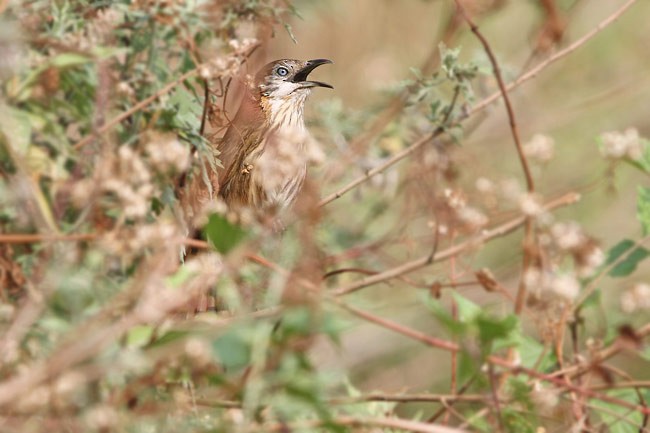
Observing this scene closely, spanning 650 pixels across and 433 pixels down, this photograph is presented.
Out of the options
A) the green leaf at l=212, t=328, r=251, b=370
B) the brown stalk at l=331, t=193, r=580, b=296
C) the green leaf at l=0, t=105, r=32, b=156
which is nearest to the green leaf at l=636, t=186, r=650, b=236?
the brown stalk at l=331, t=193, r=580, b=296

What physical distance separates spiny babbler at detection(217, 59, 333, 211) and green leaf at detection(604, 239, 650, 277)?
956mm

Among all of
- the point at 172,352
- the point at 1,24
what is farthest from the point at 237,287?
the point at 1,24

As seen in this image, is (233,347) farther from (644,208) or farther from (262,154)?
(262,154)

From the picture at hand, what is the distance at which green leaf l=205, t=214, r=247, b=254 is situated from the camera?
2.10 meters

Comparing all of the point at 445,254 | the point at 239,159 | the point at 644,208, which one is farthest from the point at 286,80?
the point at 445,254

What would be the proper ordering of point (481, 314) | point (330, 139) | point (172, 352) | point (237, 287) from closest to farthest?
point (172, 352)
point (481, 314)
point (237, 287)
point (330, 139)

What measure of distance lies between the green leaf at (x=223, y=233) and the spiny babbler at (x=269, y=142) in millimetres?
201

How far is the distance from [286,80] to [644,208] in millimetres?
2006

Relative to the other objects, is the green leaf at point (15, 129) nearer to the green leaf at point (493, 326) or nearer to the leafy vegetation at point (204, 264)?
the leafy vegetation at point (204, 264)

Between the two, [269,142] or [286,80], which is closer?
[269,142]

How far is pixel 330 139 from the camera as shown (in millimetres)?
4320

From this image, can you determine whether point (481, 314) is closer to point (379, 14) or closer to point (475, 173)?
point (475, 173)

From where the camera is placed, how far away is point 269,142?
9.53 ft

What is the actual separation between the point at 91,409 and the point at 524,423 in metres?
1.08
